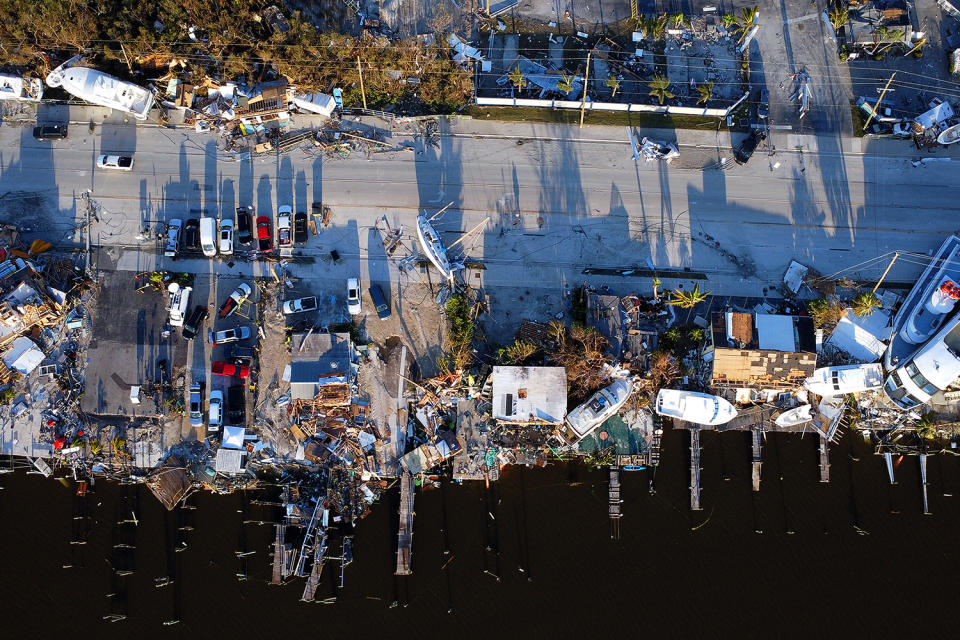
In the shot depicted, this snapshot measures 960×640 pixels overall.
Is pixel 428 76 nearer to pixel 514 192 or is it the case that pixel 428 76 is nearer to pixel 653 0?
pixel 514 192

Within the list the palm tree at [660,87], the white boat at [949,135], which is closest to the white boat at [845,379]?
the white boat at [949,135]

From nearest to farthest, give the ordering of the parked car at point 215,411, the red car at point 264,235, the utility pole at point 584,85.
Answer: the parked car at point 215,411 → the red car at point 264,235 → the utility pole at point 584,85

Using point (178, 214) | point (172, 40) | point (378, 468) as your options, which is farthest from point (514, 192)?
point (172, 40)

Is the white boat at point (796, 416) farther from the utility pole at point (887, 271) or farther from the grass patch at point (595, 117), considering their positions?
the grass patch at point (595, 117)

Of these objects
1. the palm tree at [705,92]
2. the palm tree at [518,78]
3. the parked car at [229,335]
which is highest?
the palm tree at [518,78]

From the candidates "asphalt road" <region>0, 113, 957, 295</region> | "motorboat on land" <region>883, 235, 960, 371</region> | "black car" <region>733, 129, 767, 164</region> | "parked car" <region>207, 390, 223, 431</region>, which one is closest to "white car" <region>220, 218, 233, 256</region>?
"asphalt road" <region>0, 113, 957, 295</region>

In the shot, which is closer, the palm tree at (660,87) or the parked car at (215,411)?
the parked car at (215,411)
